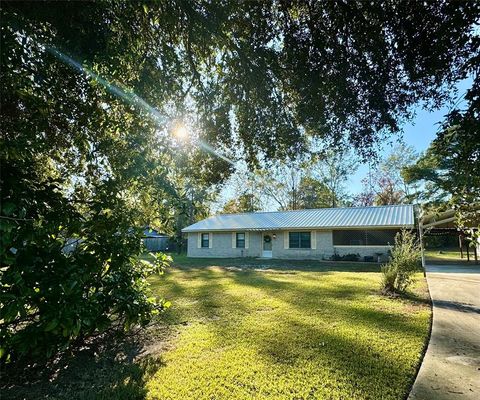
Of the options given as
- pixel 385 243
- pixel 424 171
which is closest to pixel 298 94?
pixel 385 243

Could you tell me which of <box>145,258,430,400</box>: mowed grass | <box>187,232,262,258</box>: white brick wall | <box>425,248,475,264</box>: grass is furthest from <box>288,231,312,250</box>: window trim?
<box>145,258,430,400</box>: mowed grass

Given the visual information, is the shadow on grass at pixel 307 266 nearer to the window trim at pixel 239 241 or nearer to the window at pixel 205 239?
the window trim at pixel 239 241

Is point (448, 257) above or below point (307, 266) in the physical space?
above

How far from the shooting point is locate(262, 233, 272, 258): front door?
23169 millimetres

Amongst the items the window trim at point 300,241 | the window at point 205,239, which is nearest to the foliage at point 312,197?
the window at point 205,239

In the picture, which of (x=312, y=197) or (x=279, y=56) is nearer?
(x=279, y=56)

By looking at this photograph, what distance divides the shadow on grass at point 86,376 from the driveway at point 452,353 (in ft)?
10.3

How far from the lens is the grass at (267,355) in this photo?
3.43m

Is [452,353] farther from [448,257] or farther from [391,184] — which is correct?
[391,184]

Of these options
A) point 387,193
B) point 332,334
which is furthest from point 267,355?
point 387,193

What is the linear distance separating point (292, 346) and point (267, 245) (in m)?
18.8

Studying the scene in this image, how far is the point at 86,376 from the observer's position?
3838 mm

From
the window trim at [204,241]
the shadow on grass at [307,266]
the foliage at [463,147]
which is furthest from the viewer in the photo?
the window trim at [204,241]

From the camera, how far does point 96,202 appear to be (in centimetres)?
345
